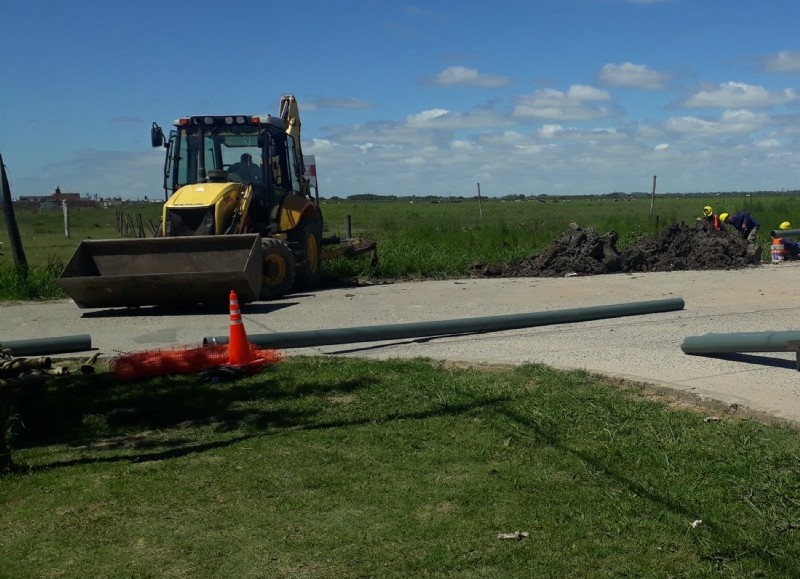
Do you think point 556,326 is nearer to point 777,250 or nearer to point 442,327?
point 442,327

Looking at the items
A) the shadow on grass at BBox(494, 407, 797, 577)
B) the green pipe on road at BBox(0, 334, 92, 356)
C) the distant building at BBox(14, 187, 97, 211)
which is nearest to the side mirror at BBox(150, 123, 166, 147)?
the green pipe on road at BBox(0, 334, 92, 356)

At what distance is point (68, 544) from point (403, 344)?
645 centimetres

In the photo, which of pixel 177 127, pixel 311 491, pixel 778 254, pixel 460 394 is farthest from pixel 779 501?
pixel 778 254

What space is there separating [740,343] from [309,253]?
10289mm

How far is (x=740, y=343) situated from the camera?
8.84 metres

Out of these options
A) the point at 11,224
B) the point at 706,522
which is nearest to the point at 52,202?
the point at 11,224

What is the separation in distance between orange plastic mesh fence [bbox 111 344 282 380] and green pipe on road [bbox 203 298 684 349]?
0.27m

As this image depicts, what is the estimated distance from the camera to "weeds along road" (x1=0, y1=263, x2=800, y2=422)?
871 centimetres

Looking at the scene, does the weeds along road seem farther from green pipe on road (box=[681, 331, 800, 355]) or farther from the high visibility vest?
the high visibility vest

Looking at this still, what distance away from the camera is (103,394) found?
28.8ft

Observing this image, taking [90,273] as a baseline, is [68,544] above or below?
below

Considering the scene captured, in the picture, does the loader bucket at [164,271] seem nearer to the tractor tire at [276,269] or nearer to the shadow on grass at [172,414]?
the tractor tire at [276,269]

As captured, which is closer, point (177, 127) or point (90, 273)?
point (90, 273)

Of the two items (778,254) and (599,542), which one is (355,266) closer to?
(778,254)
